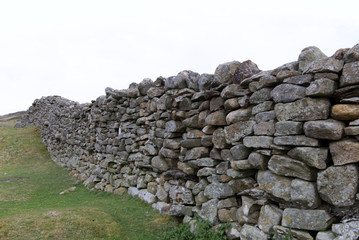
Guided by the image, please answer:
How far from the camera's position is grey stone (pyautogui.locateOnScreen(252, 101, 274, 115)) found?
16.4ft

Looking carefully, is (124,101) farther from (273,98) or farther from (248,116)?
(273,98)

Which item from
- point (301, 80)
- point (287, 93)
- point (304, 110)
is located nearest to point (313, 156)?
point (304, 110)

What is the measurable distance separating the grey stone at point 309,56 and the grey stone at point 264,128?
1086mm

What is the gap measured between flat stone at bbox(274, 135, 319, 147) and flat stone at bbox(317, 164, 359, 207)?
45 centimetres

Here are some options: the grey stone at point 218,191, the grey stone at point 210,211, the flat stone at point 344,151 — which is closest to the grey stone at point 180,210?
the grey stone at point 210,211

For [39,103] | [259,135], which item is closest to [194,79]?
[259,135]

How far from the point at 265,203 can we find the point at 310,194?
92cm

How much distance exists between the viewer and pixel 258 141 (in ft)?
16.7

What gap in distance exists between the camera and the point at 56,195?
33.3ft

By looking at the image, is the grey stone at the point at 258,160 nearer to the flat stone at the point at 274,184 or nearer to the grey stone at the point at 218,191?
the flat stone at the point at 274,184

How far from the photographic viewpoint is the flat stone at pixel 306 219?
4211 millimetres

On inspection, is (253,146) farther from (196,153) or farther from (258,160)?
(196,153)

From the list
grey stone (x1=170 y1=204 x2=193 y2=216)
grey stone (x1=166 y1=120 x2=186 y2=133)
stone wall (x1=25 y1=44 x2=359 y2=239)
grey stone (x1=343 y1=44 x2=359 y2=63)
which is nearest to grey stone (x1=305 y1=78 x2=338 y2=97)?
stone wall (x1=25 y1=44 x2=359 y2=239)

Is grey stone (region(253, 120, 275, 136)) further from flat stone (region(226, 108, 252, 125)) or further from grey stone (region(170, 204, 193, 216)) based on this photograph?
grey stone (region(170, 204, 193, 216))
